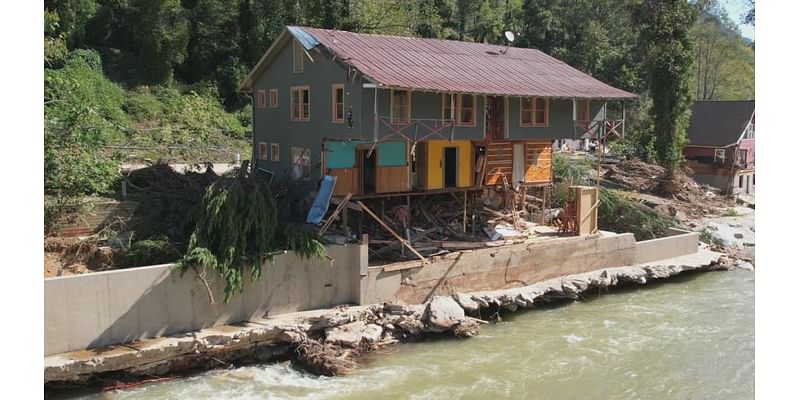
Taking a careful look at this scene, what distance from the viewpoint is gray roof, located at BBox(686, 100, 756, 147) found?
45875 millimetres

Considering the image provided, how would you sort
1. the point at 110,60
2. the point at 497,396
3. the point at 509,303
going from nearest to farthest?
the point at 497,396 → the point at 509,303 → the point at 110,60

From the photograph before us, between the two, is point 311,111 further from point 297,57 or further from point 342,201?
point 342,201

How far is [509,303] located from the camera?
23.7 m

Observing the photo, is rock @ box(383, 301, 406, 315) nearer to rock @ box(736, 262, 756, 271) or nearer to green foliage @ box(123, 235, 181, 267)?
green foliage @ box(123, 235, 181, 267)

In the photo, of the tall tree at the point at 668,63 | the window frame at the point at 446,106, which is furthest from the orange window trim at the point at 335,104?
the tall tree at the point at 668,63

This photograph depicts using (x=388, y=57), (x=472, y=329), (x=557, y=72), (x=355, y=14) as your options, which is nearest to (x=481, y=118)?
(x=388, y=57)

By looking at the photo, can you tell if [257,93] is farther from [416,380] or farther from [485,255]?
[416,380]

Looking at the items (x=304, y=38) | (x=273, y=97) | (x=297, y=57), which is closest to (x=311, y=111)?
(x=297, y=57)

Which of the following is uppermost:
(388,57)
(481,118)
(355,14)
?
(355,14)

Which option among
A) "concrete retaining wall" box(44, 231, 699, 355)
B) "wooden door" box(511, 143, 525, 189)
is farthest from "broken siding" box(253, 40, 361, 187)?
"wooden door" box(511, 143, 525, 189)

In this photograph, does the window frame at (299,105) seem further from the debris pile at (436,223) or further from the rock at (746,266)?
the rock at (746,266)

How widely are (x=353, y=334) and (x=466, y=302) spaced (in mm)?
4330

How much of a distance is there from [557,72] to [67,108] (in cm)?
1964

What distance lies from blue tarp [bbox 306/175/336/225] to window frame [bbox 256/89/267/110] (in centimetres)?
668
